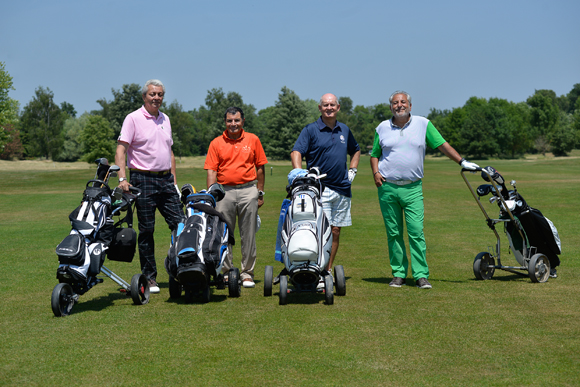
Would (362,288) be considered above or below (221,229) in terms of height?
below

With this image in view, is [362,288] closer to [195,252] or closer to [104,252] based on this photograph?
[195,252]

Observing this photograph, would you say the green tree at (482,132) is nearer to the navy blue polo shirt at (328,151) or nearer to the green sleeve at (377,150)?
the green sleeve at (377,150)

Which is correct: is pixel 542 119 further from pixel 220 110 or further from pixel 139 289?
pixel 139 289

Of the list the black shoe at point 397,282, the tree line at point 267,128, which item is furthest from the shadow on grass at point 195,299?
the tree line at point 267,128

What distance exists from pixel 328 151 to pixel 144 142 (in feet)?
7.56

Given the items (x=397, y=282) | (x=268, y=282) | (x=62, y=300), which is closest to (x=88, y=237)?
(x=62, y=300)

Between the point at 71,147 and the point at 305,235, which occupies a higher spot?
the point at 71,147

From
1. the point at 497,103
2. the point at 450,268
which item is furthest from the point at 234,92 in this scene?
the point at 450,268

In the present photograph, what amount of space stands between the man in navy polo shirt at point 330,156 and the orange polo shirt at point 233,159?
1.85 feet

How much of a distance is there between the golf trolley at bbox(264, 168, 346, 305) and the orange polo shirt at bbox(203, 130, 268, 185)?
33.1 inches

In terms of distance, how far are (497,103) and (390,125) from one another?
139898mm

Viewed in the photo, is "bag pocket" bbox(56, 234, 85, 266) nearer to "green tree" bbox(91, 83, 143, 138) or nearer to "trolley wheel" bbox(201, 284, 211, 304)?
"trolley wheel" bbox(201, 284, 211, 304)

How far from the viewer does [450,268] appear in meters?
9.05

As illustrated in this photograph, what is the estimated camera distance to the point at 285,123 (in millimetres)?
94875
